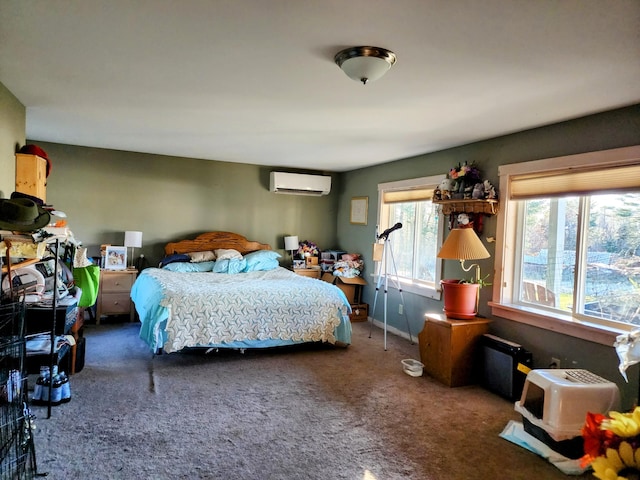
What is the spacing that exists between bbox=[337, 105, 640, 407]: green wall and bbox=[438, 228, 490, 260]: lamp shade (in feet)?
1.08

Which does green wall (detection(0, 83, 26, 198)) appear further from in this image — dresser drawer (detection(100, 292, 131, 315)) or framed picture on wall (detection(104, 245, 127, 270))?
dresser drawer (detection(100, 292, 131, 315))

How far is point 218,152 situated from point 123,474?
12.9 ft

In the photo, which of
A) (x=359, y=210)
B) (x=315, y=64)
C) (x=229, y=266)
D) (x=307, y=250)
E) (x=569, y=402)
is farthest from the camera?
(x=307, y=250)

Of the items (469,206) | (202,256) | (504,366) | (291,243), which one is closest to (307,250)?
(291,243)

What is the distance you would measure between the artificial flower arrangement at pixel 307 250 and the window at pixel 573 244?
3184 millimetres

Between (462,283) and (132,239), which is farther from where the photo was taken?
(132,239)

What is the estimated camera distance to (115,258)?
5.19m

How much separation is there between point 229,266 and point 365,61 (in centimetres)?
378

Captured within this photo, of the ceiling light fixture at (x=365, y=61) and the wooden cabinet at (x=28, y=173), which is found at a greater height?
the ceiling light fixture at (x=365, y=61)

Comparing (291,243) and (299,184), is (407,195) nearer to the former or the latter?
(299,184)

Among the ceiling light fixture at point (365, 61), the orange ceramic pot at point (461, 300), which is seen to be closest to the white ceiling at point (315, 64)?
the ceiling light fixture at point (365, 61)

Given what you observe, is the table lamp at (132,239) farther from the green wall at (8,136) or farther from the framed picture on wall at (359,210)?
the framed picture on wall at (359,210)

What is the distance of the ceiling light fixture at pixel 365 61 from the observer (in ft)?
6.64

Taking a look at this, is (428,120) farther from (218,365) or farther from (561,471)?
(218,365)
